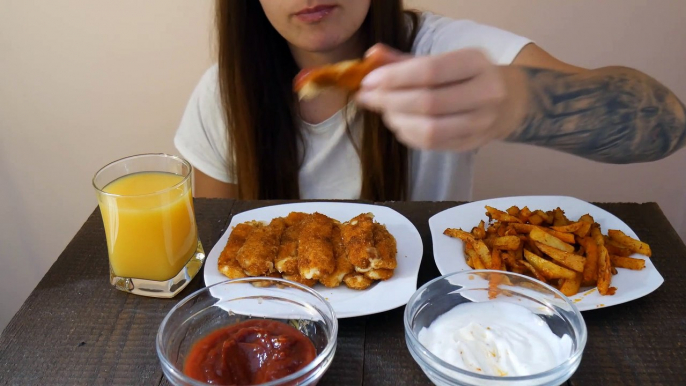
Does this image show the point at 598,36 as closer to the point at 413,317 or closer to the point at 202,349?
the point at 413,317

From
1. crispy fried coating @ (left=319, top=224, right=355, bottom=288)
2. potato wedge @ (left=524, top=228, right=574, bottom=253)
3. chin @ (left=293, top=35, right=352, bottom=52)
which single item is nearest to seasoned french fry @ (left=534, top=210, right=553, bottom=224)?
potato wedge @ (left=524, top=228, right=574, bottom=253)

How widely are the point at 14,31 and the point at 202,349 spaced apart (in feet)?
6.34

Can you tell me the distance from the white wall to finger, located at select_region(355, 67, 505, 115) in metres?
1.34

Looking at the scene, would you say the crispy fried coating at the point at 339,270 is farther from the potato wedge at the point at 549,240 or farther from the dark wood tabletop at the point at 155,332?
the potato wedge at the point at 549,240

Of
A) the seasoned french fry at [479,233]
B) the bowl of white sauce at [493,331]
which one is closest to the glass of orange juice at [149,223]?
the bowl of white sauce at [493,331]

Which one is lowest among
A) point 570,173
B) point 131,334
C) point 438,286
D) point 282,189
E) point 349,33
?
point 570,173

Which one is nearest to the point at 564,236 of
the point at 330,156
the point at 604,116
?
the point at 604,116

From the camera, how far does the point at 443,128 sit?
34.9 inches

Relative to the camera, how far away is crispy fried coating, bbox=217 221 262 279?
108 cm

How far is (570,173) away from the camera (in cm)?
240

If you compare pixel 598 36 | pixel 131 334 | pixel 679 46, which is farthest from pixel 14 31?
pixel 679 46

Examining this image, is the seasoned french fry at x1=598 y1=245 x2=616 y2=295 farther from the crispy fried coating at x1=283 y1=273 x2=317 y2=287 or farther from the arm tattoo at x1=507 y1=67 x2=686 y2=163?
the crispy fried coating at x1=283 y1=273 x2=317 y2=287

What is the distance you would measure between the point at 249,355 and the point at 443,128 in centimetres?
45

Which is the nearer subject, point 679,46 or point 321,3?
point 321,3
